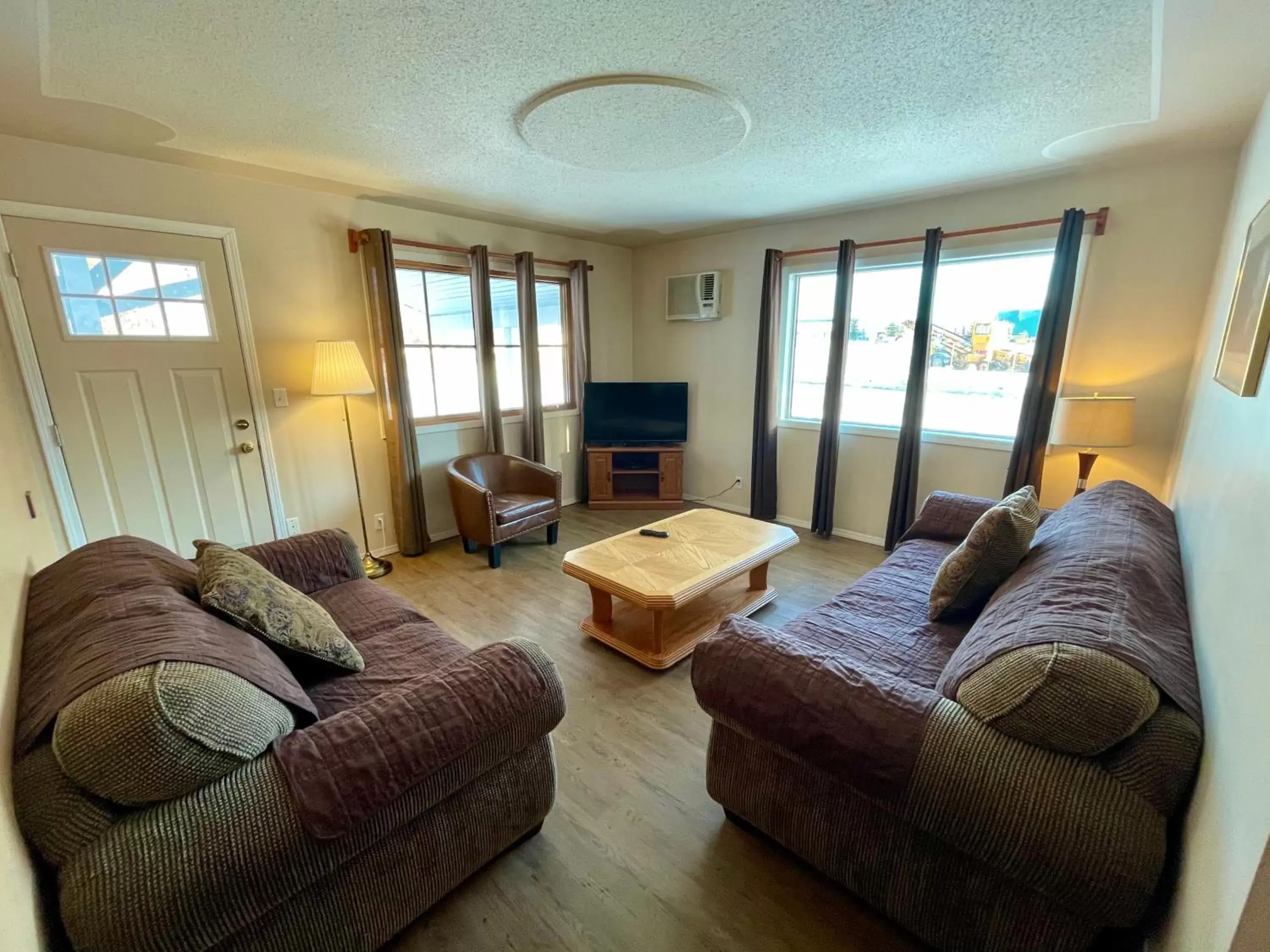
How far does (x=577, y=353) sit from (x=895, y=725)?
13.0 ft

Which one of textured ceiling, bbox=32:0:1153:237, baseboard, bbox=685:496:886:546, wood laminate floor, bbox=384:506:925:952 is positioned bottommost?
wood laminate floor, bbox=384:506:925:952

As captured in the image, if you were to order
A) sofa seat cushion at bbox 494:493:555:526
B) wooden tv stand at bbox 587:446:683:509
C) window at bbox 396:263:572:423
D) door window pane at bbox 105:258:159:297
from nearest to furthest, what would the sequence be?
door window pane at bbox 105:258:159:297
sofa seat cushion at bbox 494:493:555:526
window at bbox 396:263:572:423
wooden tv stand at bbox 587:446:683:509

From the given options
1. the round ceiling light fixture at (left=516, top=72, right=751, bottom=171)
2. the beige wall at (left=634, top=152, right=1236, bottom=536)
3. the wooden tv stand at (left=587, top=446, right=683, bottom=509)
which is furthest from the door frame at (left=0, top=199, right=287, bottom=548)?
the beige wall at (left=634, top=152, right=1236, bottom=536)

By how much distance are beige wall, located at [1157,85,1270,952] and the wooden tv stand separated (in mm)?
3299

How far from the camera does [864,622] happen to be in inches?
75.2

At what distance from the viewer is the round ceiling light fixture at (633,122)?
5.86ft

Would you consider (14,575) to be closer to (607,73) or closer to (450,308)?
(607,73)

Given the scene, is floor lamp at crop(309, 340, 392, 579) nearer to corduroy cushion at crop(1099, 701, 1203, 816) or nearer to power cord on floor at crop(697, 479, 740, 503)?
power cord on floor at crop(697, 479, 740, 503)

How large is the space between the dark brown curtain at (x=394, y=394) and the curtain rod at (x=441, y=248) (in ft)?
0.17

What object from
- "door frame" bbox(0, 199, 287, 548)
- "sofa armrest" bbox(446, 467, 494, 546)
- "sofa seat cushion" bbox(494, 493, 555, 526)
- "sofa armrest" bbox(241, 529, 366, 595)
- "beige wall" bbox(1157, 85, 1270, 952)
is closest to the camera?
"beige wall" bbox(1157, 85, 1270, 952)

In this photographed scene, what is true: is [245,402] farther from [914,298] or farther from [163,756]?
[914,298]

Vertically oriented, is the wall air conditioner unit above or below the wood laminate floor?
above

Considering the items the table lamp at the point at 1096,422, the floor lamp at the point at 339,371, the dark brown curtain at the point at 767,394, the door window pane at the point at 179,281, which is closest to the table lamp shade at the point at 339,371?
the floor lamp at the point at 339,371

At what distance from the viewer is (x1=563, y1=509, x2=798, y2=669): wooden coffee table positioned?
92.5 inches
